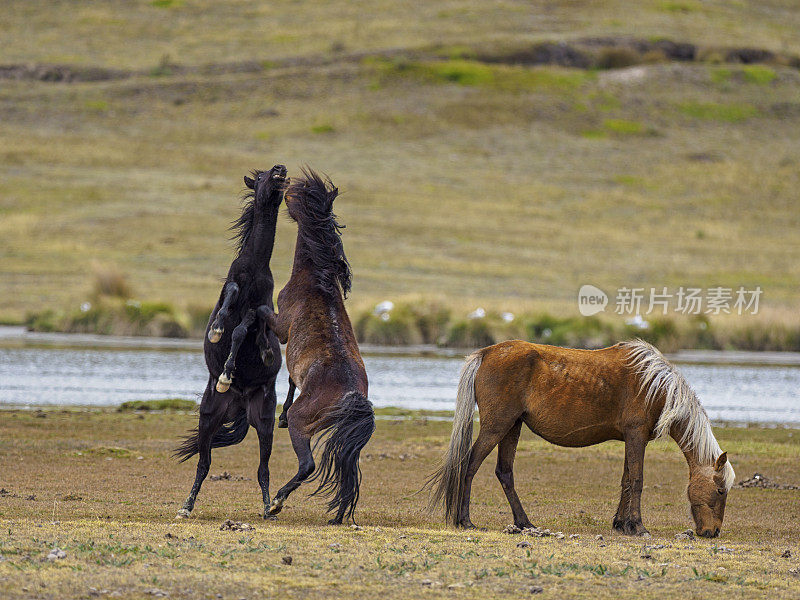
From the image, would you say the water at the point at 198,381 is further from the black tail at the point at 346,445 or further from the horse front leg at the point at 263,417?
the black tail at the point at 346,445

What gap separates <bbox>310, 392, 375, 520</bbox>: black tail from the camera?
9.57m

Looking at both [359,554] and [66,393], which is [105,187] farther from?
[359,554]

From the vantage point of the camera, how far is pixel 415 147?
247ft

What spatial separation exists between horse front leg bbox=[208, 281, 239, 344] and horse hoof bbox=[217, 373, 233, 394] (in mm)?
326

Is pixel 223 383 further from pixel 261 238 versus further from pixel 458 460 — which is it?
pixel 458 460

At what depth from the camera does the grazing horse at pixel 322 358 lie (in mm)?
9609

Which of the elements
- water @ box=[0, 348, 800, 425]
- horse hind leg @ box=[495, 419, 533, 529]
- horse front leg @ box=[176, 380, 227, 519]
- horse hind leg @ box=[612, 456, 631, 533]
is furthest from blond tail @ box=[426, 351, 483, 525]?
water @ box=[0, 348, 800, 425]

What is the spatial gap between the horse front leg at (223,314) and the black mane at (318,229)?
0.66 metres

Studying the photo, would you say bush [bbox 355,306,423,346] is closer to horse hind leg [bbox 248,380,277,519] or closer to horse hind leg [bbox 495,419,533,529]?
horse hind leg [bbox 248,380,277,519]

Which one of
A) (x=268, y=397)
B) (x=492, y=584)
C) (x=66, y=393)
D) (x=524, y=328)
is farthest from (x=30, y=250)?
(x=492, y=584)

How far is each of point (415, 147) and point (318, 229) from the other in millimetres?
65178

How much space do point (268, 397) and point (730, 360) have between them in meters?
23.7

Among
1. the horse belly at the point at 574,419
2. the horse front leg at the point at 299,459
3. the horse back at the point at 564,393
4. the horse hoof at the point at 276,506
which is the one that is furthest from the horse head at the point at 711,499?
the horse hoof at the point at 276,506

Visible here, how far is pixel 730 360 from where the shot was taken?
32.2 meters
